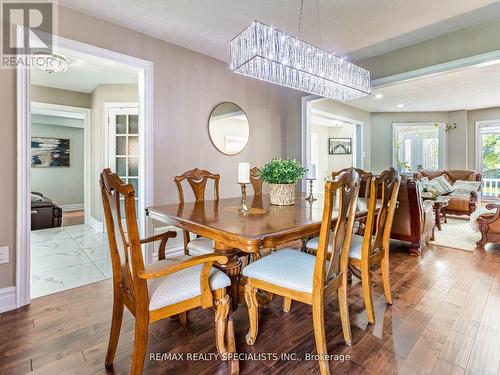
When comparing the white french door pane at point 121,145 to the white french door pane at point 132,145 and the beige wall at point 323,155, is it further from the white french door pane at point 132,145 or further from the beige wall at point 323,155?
the beige wall at point 323,155

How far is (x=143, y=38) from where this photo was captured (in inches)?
115

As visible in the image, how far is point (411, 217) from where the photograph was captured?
11.3 ft

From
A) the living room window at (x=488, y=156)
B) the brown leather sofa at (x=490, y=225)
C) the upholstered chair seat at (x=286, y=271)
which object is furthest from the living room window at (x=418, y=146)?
the upholstered chair seat at (x=286, y=271)

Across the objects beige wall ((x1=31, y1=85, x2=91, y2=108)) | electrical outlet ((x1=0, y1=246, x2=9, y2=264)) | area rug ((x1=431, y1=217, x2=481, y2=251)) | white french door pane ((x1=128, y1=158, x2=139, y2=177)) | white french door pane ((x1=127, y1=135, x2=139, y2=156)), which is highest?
beige wall ((x1=31, y1=85, x2=91, y2=108))

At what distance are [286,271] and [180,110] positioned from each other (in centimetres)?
242

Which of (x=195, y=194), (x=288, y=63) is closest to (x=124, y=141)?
(x=195, y=194)

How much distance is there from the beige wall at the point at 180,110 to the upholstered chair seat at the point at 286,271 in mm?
1828

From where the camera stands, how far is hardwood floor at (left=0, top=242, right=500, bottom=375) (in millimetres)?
1501

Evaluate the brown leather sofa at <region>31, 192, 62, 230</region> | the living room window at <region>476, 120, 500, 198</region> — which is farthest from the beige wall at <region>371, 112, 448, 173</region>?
the brown leather sofa at <region>31, 192, 62, 230</region>

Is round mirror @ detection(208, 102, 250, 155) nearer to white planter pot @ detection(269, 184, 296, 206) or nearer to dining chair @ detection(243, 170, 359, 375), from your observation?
white planter pot @ detection(269, 184, 296, 206)

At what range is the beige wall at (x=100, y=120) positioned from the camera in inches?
179

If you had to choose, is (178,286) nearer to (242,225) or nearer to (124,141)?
(242,225)

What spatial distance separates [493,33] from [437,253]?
244cm

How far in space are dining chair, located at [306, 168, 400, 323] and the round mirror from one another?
6.62 feet
